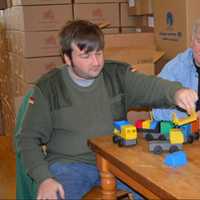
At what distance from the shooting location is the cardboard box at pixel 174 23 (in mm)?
2586

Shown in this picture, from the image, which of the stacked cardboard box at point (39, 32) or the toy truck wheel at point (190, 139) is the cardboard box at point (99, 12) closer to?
the stacked cardboard box at point (39, 32)

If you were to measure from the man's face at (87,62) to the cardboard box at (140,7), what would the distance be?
1485mm

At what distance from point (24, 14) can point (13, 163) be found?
1.27m

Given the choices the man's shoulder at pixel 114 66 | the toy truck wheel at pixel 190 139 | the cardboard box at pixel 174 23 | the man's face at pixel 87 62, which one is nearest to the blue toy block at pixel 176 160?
the toy truck wheel at pixel 190 139

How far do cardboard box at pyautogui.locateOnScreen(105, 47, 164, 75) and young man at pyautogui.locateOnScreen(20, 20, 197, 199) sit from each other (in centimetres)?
100

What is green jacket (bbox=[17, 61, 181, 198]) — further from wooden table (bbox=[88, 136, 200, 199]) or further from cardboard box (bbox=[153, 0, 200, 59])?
cardboard box (bbox=[153, 0, 200, 59])

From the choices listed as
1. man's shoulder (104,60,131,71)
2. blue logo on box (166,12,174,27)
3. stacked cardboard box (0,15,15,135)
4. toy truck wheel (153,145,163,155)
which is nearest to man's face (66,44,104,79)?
man's shoulder (104,60,131,71)

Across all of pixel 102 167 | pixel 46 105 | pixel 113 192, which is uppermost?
pixel 46 105

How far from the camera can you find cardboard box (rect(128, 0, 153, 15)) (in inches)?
120

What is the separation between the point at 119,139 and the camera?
1501 millimetres

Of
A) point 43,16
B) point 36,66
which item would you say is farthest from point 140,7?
point 36,66

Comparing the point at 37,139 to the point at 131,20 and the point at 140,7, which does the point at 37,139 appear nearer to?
the point at 140,7

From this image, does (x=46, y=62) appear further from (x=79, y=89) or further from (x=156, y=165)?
(x=156, y=165)

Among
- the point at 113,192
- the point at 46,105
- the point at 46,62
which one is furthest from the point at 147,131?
the point at 46,62
